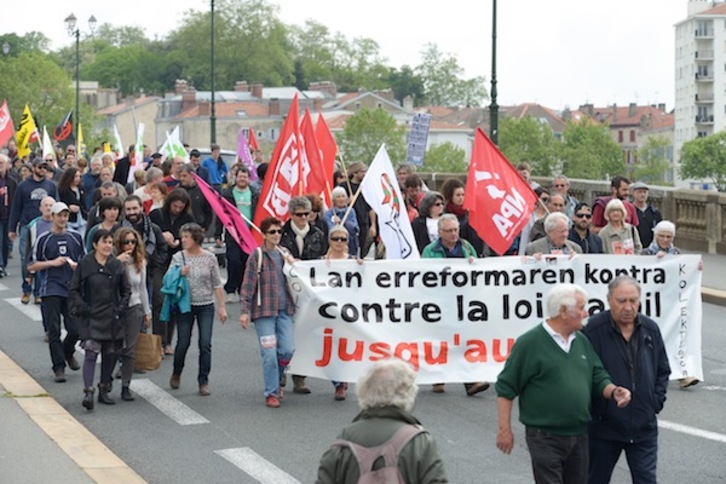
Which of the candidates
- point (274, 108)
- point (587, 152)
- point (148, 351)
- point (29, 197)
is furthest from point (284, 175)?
point (587, 152)

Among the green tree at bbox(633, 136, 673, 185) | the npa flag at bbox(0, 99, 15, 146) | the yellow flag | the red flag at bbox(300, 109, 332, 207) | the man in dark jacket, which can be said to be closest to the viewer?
the man in dark jacket

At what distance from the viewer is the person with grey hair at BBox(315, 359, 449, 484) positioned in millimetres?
5652

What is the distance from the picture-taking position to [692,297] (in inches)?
500

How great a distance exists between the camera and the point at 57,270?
13.5 meters

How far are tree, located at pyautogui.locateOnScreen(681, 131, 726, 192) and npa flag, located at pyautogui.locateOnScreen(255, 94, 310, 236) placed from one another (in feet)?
518

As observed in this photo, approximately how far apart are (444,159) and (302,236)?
140 m

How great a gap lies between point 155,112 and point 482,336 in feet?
545

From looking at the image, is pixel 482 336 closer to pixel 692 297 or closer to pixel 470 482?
pixel 692 297

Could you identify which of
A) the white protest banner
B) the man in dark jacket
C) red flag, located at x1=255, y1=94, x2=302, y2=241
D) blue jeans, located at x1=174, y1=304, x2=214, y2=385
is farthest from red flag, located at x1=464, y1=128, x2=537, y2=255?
the man in dark jacket

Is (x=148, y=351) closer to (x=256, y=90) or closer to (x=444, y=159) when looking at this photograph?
(x=444, y=159)

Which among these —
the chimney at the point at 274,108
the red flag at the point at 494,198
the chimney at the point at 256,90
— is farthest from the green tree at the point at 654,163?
the red flag at the point at 494,198

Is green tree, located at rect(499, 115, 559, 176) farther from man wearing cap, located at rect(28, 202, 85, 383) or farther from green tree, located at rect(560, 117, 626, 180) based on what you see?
man wearing cap, located at rect(28, 202, 85, 383)

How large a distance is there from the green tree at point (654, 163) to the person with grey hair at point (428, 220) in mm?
166821

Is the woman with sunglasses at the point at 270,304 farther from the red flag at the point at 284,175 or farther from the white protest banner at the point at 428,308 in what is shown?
the red flag at the point at 284,175
